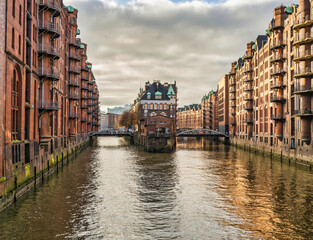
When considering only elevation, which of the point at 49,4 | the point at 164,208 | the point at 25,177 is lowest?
the point at 164,208

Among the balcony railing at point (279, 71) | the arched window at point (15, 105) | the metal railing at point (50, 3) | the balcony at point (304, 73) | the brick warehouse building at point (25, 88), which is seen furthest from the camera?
the balcony railing at point (279, 71)

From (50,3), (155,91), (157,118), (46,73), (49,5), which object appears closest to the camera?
(49,5)

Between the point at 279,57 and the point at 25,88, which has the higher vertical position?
Answer: the point at 279,57

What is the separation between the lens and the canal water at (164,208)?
18906mm

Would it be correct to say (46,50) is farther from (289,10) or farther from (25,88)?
(289,10)

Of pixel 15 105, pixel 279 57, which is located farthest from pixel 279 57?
pixel 15 105

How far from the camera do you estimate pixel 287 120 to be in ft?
183

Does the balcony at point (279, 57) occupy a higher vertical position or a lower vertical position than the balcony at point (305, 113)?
higher

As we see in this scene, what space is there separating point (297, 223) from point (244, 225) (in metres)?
3.67

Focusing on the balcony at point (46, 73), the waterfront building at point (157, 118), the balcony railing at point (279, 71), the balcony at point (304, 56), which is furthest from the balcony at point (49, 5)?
the waterfront building at point (157, 118)

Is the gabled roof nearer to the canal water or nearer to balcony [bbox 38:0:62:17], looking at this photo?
the canal water

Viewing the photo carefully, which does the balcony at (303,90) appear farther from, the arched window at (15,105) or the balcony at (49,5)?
the arched window at (15,105)

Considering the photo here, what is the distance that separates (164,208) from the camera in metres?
24.1

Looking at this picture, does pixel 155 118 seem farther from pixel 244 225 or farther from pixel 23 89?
pixel 244 225
